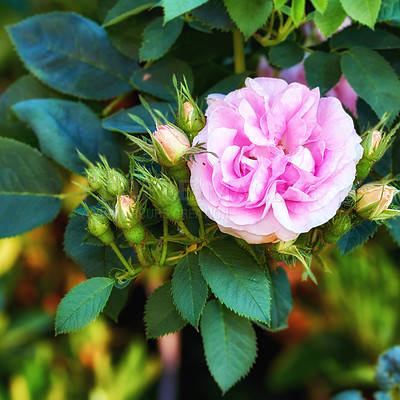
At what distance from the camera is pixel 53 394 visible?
3.48 ft

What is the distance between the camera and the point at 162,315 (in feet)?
1.48

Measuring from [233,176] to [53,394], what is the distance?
86 cm

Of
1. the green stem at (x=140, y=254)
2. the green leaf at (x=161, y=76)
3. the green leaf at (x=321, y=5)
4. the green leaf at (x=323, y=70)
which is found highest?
the green leaf at (x=321, y=5)

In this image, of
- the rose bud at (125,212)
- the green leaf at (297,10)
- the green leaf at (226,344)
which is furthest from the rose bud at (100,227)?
the green leaf at (297,10)

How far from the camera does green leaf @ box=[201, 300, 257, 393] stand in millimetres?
453

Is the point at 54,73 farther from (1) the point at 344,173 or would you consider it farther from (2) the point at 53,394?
(2) the point at 53,394

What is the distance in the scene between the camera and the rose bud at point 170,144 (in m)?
0.38

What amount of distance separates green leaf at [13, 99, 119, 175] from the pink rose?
191 millimetres

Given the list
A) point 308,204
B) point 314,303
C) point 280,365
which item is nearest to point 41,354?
point 280,365

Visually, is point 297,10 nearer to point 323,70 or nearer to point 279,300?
point 323,70

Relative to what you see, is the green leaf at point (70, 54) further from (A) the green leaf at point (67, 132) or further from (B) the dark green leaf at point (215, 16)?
(B) the dark green leaf at point (215, 16)

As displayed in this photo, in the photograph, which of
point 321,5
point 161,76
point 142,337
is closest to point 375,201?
point 321,5

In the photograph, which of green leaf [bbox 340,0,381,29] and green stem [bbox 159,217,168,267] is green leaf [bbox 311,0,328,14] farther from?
green stem [bbox 159,217,168,267]

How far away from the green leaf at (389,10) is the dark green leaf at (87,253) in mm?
311
